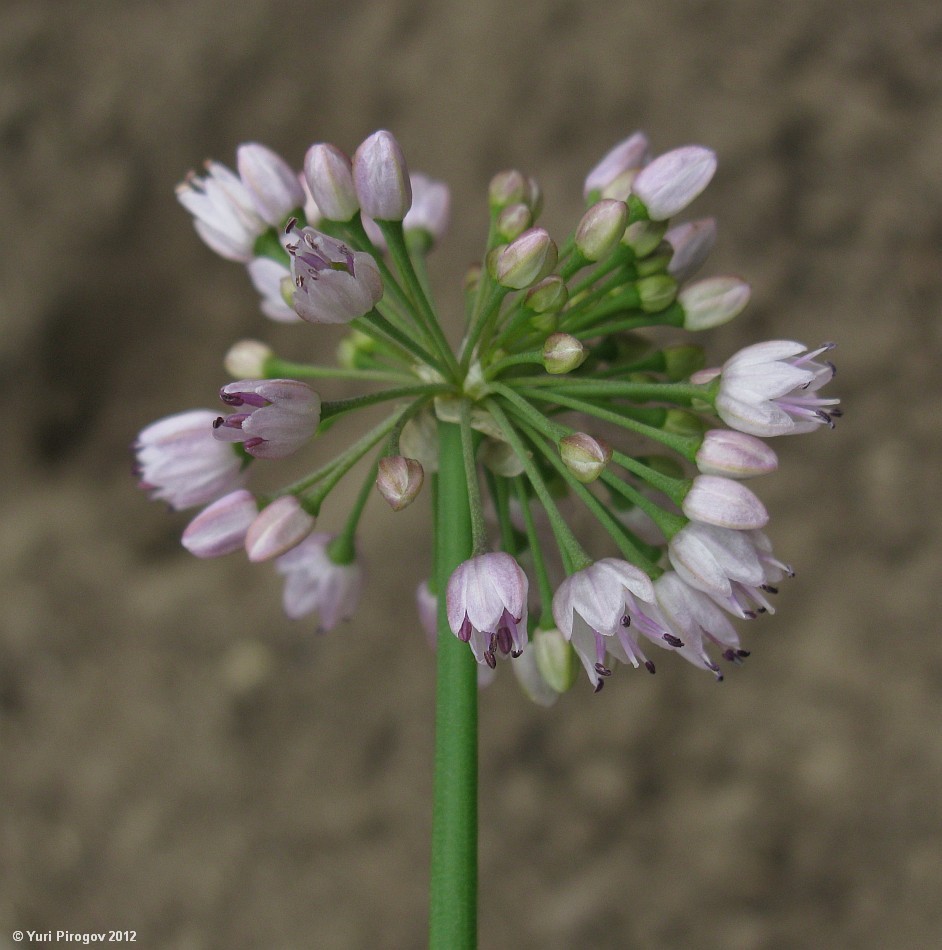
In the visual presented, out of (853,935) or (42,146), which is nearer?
(853,935)

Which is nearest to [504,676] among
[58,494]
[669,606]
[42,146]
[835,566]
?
[835,566]

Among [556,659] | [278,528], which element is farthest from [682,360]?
[278,528]

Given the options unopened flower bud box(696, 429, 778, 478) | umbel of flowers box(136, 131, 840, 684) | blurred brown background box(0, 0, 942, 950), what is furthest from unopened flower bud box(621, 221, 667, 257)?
blurred brown background box(0, 0, 942, 950)

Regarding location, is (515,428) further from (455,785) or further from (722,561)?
(455,785)

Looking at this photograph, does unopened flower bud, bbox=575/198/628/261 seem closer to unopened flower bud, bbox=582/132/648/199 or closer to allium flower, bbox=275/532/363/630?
unopened flower bud, bbox=582/132/648/199

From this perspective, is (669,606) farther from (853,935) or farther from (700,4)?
(700,4)
